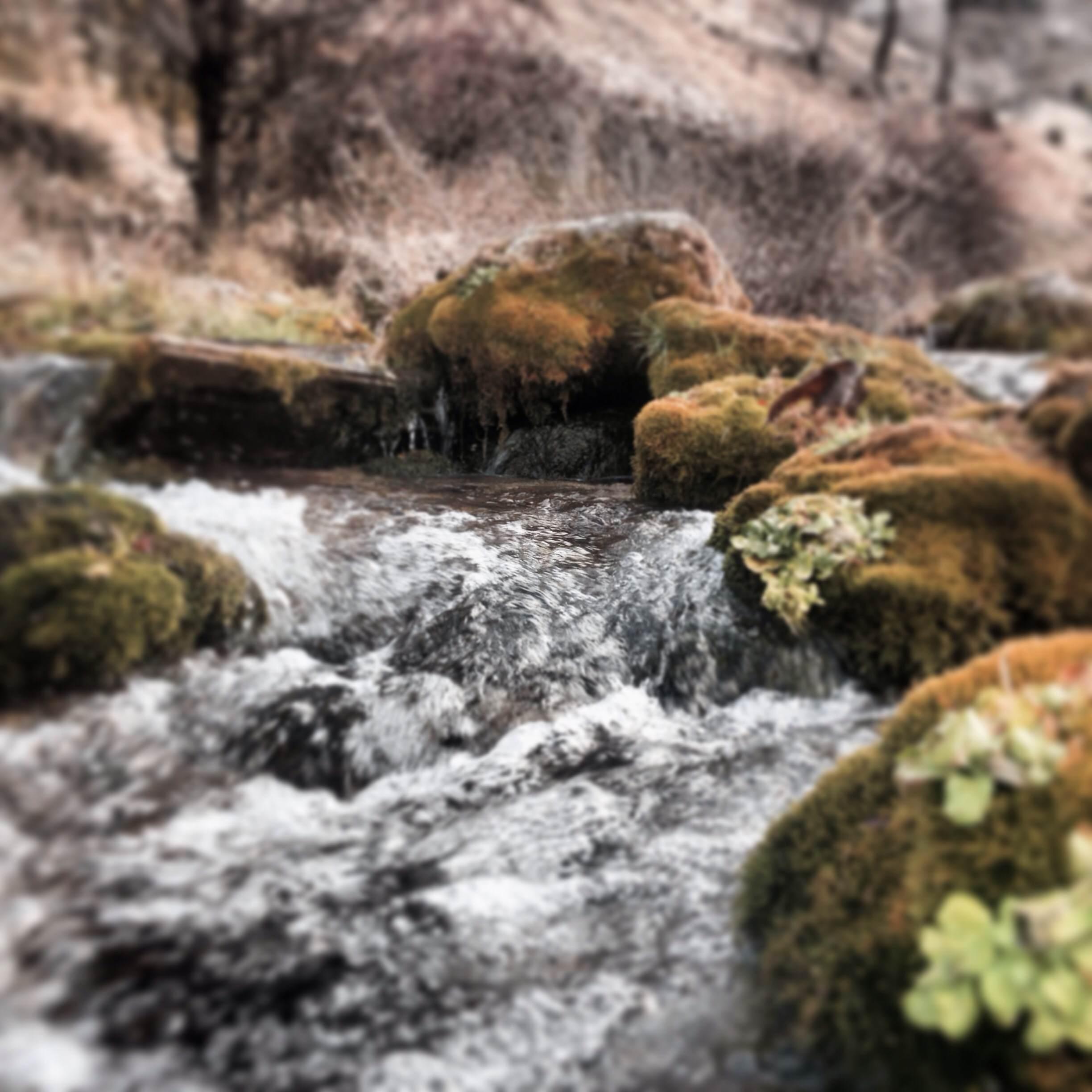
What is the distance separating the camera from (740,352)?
5156 millimetres

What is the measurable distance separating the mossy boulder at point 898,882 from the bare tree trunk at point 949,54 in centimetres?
2560

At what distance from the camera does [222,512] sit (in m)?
2.95

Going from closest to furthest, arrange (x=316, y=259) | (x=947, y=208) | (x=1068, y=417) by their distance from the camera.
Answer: (x=1068, y=417), (x=316, y=259), (x=947, y=208)

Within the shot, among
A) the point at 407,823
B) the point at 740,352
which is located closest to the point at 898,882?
the point at 407,823

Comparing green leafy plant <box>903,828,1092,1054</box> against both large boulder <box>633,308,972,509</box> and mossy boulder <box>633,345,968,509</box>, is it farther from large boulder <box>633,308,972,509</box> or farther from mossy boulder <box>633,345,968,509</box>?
mossy boulder <box>633,345,968,509</box>

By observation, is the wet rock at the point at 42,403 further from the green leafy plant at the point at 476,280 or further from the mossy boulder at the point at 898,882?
the green leafy plant at the point at 476,280

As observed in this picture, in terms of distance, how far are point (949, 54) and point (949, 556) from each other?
87.9 feet

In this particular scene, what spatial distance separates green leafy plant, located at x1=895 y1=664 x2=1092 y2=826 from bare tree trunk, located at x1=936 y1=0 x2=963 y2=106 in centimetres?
2566

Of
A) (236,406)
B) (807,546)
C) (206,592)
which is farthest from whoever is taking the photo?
(236,406)

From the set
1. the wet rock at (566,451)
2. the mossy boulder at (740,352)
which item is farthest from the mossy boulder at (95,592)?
the mossy boulder at (740,352)

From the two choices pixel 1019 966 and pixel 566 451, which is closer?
pixel 1019 966

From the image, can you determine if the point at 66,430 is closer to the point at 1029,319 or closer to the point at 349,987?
the point at 349,987

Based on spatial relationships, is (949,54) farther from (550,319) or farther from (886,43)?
(550,319)

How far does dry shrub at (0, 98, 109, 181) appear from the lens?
12.4 feet
